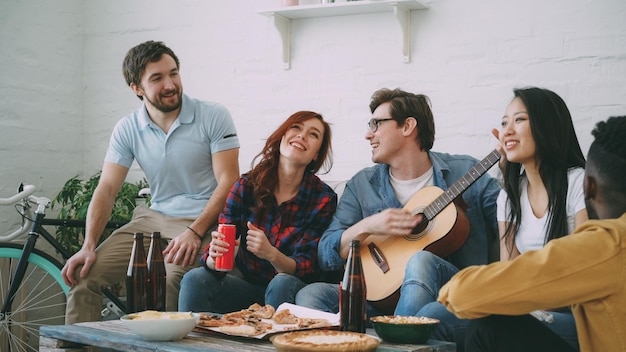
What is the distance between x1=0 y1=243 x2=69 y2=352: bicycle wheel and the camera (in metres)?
3.79

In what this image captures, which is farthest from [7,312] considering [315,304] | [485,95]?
[485,95]

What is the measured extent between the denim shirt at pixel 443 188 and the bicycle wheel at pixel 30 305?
1.50 meters

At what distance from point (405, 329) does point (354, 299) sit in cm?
17

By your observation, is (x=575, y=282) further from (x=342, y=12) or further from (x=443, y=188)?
(x=342, y=12)

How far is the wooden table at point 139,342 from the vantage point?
1870 millimetres

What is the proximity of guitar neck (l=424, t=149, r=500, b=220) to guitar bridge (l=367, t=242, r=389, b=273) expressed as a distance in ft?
0.72

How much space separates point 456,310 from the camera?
157 centimetres

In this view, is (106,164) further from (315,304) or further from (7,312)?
(315,304)

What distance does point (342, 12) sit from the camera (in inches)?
146

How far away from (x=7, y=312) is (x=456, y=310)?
251 cm

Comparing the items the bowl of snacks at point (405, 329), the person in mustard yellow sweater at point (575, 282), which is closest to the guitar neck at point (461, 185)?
the bowl of snacks at point (405, 329)

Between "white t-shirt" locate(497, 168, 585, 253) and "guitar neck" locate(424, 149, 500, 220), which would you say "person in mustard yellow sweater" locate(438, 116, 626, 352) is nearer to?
"white t-shirt" locate(497, 168, 585, 253)

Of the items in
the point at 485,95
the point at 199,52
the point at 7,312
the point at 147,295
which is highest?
the point at 199,52

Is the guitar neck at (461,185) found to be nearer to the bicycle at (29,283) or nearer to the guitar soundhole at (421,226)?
the guitar soundhole at (421,226)
